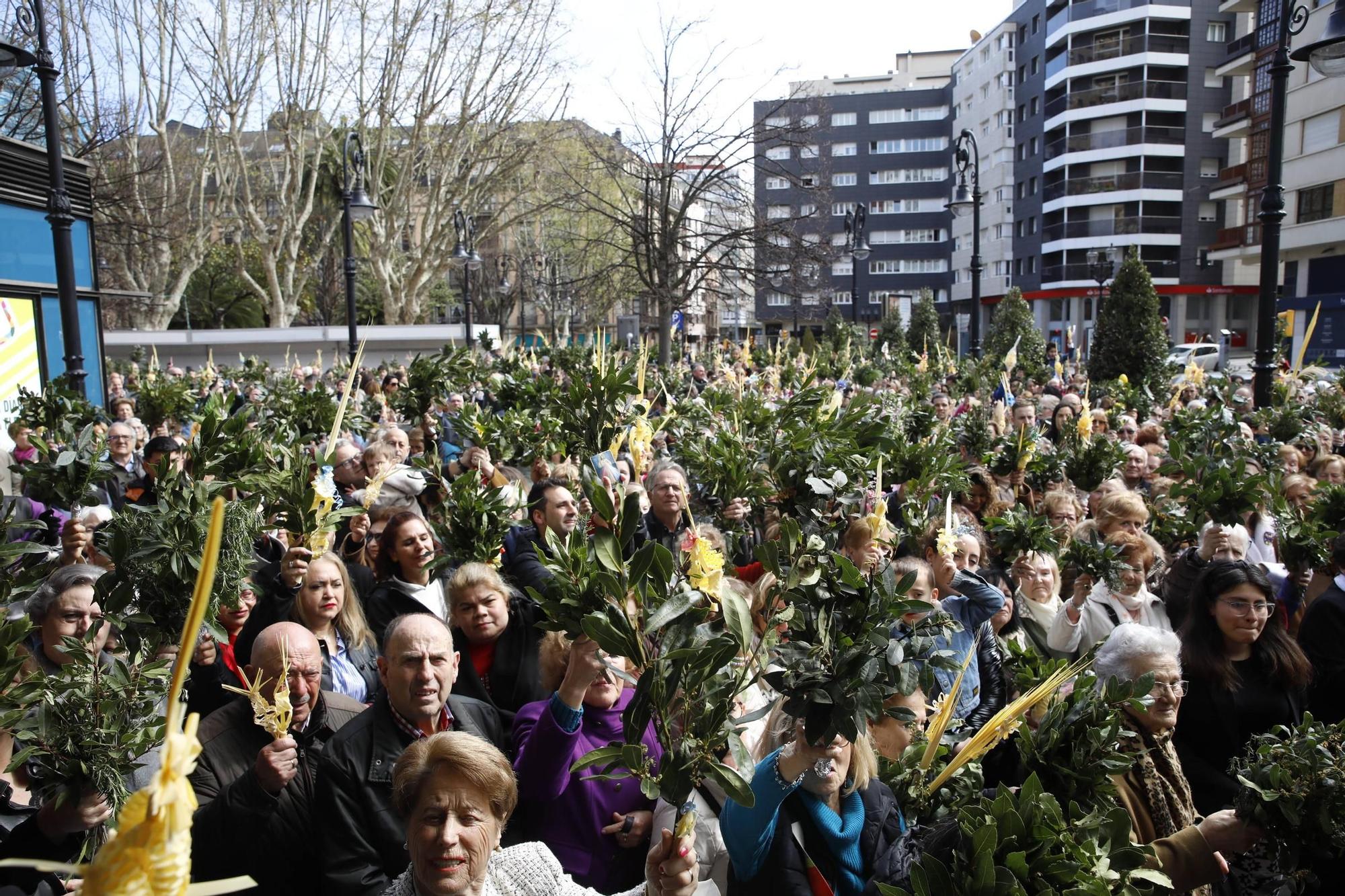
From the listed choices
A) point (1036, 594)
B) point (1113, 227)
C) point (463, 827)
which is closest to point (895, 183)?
point (1113, 227)

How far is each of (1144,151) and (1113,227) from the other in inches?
163

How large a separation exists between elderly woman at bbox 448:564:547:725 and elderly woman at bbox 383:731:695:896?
1286 millimetres

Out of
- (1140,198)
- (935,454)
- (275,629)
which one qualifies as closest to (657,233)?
(935,454)

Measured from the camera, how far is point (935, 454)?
6.43 metres

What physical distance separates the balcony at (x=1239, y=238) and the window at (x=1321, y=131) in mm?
4823

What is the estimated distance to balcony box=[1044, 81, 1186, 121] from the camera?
5138 centimetres

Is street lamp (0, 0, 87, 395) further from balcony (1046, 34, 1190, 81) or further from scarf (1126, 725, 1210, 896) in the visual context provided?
balcony (1046, 34, 1190, 81)

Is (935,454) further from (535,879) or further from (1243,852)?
(535,879)

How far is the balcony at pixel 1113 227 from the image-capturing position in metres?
52.6

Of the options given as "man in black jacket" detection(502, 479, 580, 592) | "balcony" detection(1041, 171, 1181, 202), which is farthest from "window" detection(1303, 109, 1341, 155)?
"man in black jacket" detection(502, 479, 580, 592)

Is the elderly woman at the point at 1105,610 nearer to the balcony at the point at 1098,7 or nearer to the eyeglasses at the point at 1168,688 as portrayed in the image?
the eyeglasses at the point at 1168,688

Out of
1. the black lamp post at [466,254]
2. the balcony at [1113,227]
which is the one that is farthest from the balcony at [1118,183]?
the black lamp post at [466,254]

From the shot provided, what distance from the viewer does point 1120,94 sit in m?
52.4

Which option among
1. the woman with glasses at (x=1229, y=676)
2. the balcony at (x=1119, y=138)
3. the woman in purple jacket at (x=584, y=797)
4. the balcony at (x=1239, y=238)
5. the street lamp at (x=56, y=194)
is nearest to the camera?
the woman in purple jacket at (x=584, y=797)
